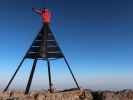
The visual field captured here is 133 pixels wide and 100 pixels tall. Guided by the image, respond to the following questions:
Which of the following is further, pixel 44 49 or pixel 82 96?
pixel 44 49

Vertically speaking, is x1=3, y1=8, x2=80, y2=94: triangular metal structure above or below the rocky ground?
above

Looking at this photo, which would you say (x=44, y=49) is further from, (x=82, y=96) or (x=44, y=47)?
(x=82, y=96)

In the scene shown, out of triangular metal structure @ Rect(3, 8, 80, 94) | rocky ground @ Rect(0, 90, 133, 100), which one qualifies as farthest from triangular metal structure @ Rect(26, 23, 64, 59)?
rocky ground @ Rect(0, 90, 133, 100)

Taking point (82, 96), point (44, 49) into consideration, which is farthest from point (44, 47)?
point (82, 96)

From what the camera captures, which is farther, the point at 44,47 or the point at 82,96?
the point at 44,47

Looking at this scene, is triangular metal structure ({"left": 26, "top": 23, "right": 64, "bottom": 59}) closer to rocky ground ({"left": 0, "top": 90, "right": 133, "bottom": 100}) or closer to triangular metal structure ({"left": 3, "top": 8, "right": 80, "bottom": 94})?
triangular metal structure ({"left": 3, "top": 8, "right": 80, "bottom": 94})

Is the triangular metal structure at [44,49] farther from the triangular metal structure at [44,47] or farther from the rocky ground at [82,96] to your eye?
the rocky ground at [82,96]

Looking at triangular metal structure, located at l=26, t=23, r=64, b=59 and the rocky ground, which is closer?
the rocky ground

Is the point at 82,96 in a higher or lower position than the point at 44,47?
lower

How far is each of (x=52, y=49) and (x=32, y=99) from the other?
6683 mm

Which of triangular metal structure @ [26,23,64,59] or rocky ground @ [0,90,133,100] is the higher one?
triangular metal structure @ [26,23,64,59]

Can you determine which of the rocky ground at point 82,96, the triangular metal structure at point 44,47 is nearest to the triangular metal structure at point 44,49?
the triangular metal structure at point 44,47

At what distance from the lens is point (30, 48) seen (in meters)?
30.5

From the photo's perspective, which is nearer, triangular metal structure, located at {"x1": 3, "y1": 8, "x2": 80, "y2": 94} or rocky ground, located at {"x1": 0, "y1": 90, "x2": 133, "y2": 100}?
rocky ground, located at {"x1": 0, "y1": 90, "x2": 133, "y2": 100}
